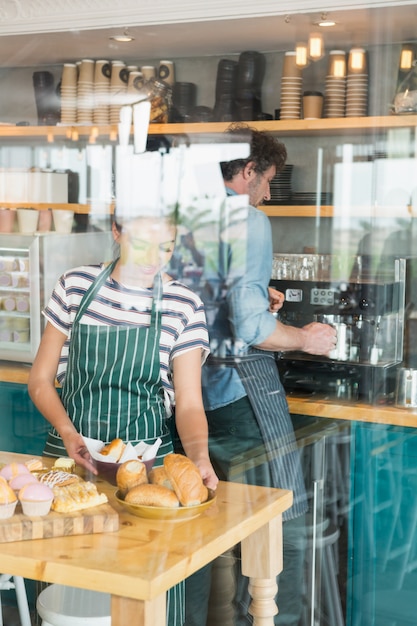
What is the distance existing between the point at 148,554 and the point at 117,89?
1.09 meters

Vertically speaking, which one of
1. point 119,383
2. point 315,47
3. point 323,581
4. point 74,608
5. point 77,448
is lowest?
point 323,581

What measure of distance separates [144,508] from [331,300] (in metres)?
0.74

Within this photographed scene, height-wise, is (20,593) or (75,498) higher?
(75,498)

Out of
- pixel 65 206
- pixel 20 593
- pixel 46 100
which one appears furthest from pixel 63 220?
pixel 20 593

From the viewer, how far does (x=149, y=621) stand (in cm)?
116

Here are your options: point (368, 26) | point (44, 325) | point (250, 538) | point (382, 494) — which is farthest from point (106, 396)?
point (368, 26)

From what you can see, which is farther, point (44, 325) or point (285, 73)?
point (44, 325)

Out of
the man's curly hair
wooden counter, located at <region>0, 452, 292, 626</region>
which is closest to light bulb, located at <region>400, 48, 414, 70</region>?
the man's curly hair

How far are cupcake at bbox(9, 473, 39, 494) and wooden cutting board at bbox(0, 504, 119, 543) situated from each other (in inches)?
1.5

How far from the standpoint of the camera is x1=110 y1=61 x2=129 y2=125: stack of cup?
76.5 inches

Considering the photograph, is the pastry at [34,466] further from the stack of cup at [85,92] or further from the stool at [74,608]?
the stack of cup at [85,92]

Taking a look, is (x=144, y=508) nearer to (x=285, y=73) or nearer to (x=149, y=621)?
(x=149, y=621)

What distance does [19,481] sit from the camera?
135cm

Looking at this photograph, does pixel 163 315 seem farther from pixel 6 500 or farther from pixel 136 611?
pixel 136 611
